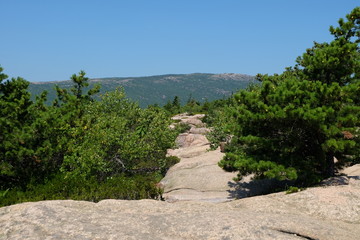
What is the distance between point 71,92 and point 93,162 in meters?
29.4

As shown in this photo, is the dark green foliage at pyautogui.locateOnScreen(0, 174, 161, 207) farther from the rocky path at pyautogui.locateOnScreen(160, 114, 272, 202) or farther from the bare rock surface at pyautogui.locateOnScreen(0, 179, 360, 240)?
the bare rock surface at pyautogui.locateOnScreen(0, 179, 360, 240)

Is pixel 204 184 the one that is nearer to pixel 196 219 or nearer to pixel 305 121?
pixel 305 121

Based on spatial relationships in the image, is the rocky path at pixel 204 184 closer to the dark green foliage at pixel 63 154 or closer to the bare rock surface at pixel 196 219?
the dark green foliage at pixel 63 154

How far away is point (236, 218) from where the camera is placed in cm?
1023

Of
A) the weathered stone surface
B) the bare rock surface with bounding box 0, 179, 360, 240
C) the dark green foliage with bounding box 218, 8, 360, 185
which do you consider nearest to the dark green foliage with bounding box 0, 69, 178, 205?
the dark green foliage with bounding box 218, 8, 360, 185

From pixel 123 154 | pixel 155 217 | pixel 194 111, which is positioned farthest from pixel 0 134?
pixel 194 111

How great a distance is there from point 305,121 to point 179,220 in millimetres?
9423

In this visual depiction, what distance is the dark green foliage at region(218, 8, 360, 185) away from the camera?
52.8ft

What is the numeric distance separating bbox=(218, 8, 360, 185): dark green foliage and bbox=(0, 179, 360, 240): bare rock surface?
350cm

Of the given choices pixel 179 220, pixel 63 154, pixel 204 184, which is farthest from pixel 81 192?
pixel 179 220

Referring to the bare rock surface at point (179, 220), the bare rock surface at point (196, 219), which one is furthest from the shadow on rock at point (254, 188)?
the bare rock surface at point (179, 220)

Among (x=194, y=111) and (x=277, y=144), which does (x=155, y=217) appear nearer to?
(x=277, y=144)

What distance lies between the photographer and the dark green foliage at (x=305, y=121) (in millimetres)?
16094

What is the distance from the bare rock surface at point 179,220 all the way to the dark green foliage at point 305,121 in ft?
11.5
